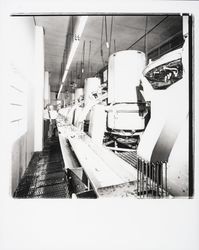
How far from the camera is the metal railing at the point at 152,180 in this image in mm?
1211

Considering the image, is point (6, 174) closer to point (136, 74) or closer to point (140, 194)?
point (140, 194)

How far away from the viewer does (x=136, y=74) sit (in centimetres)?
153

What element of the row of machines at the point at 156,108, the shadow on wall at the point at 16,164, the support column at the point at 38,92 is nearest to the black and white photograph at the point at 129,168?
the row of machines at the point at 156,108

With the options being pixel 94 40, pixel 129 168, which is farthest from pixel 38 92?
pixel 129 168

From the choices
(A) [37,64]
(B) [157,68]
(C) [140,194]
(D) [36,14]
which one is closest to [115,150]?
(C) [140,194]

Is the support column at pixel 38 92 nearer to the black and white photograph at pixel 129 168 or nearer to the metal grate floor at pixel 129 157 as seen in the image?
→ the black and white photograph at pixel 129 168

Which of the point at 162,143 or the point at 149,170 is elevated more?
the point at 162,143

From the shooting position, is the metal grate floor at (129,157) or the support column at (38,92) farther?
the support column at (38,92)

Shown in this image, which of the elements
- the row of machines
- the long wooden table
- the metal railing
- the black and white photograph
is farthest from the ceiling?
the metal railing

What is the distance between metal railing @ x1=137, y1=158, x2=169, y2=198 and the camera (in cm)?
121

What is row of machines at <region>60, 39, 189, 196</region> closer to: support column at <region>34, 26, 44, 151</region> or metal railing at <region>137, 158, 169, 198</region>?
metal railing at <region>137, 158, 169, 198</region>
